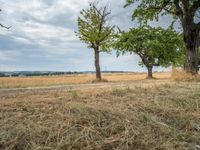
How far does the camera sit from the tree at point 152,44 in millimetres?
50250

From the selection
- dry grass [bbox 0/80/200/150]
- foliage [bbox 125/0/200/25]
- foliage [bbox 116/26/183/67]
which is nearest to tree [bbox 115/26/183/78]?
foliage [bbox 116/26/183/67]

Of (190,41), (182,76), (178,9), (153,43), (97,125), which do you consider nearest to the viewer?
(97,125)

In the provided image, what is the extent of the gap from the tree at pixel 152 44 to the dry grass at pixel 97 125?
1679 inches

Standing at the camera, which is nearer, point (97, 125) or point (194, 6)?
point (97, 125)

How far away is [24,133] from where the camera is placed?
480 cm

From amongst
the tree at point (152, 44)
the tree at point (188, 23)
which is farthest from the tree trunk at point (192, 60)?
the tree at point (152, 44)

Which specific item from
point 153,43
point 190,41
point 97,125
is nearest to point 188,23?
point 190,41

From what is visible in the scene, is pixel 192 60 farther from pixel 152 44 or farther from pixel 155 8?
pixel 152 44

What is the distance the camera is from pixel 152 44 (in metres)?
49.7

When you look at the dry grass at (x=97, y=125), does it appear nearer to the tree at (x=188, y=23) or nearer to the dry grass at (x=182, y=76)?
the dry grass at (x=182, y=76)

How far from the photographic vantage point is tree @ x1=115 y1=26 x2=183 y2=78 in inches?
1978

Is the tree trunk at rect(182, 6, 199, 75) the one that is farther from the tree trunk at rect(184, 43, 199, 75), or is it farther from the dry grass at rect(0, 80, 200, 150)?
the dry grass at rect(0, 80, 200, 150)

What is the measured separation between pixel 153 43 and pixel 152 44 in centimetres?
19

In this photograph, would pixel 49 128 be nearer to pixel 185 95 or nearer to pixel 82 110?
pixel 82 110
